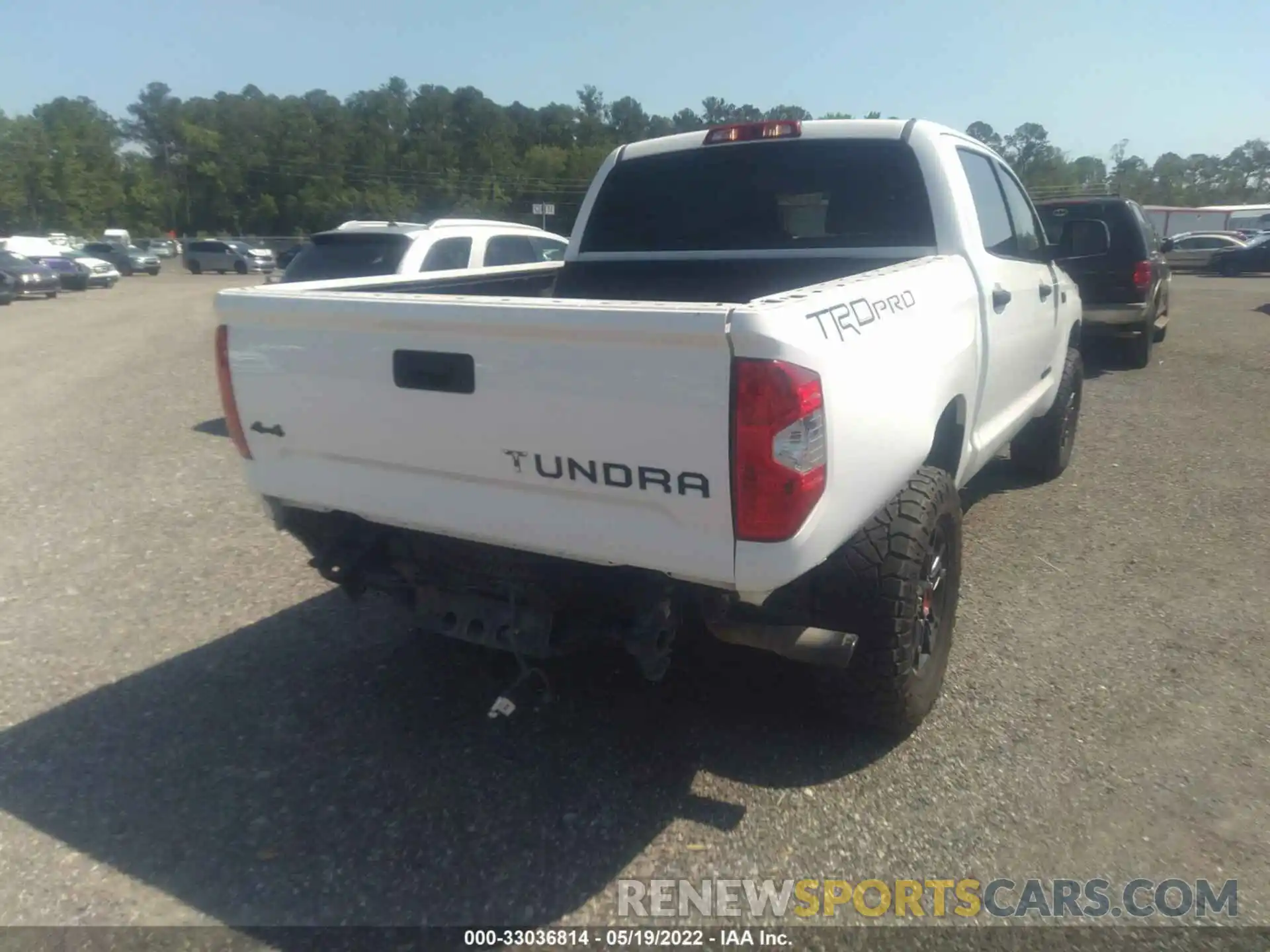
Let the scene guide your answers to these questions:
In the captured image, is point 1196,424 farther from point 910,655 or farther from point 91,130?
point 91,130

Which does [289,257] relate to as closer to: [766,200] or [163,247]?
[766,200]

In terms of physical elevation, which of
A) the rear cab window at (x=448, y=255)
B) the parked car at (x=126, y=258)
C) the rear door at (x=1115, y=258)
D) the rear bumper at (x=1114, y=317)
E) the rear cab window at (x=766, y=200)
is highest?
the rear cab window at (x=766, y=200)

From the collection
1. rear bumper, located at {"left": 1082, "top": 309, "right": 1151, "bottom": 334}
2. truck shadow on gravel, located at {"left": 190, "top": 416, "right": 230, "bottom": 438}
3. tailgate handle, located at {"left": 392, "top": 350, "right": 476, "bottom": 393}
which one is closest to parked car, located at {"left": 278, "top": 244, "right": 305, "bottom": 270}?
truck shadow on gravel, located at {"left": 190, "top": 416, "right": 230, "bottom": 438}

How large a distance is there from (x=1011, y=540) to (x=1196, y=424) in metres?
4.33

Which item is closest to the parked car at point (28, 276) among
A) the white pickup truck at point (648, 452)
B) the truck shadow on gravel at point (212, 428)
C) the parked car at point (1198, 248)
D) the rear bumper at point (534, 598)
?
the truck shadow on gravel at point (212, 428)

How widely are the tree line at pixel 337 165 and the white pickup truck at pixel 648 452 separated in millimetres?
60322

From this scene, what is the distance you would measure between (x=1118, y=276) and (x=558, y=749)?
1012cm

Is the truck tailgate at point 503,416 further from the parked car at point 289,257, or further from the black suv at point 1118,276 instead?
the black suv at point 1118,276

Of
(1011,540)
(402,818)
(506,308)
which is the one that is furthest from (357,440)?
(1011,540)

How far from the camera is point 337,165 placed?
82.9 meters

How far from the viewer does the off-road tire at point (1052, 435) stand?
6406mm

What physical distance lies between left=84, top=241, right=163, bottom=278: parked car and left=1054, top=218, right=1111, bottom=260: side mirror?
48443mm

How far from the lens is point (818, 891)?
9.27 ft

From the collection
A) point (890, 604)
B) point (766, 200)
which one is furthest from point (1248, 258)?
point (890, 604)
